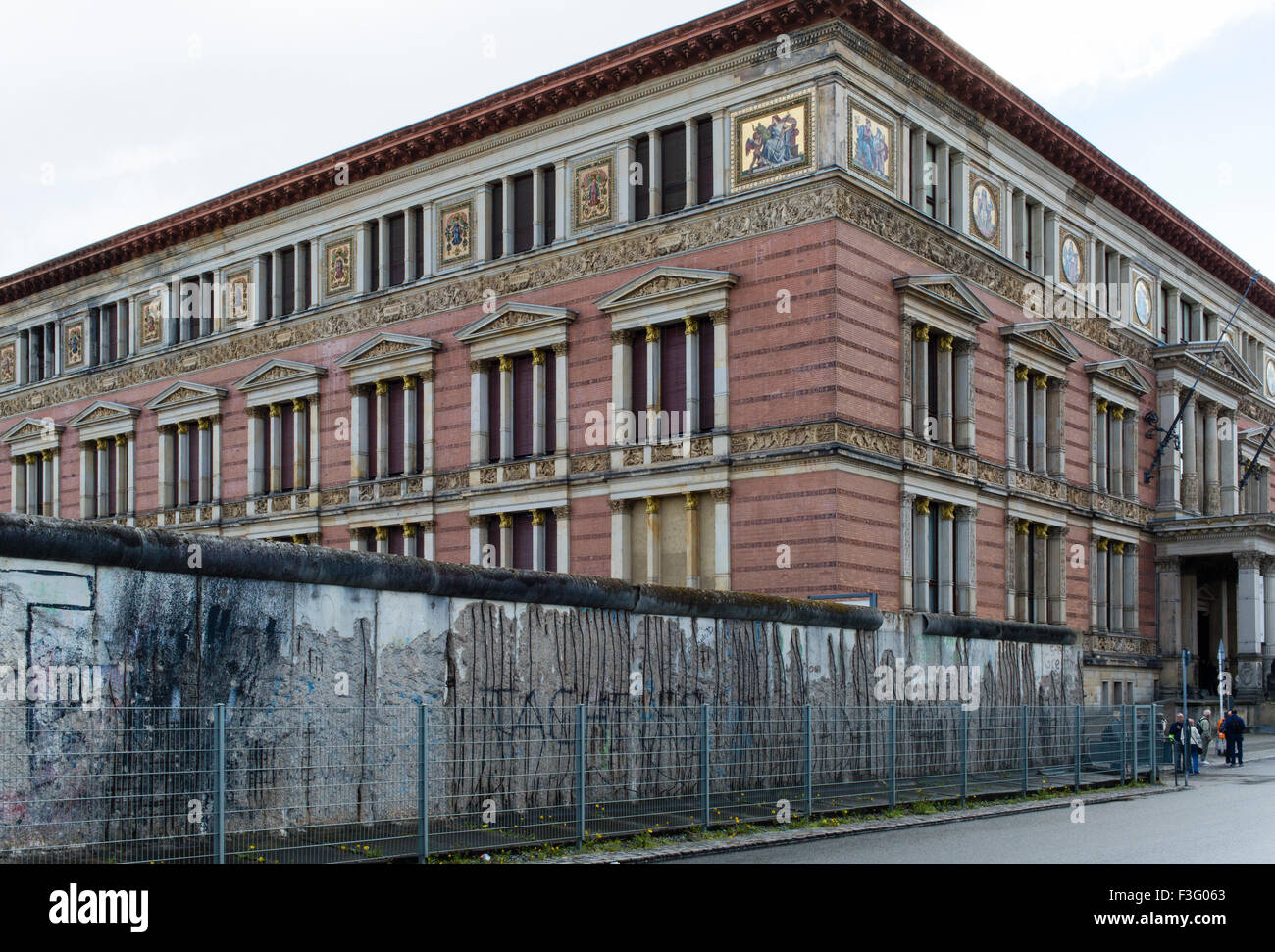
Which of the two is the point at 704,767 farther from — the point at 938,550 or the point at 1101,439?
the point at 1101,439

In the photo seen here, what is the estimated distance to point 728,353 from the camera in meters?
33.5

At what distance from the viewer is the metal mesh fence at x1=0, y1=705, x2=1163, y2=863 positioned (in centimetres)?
1106

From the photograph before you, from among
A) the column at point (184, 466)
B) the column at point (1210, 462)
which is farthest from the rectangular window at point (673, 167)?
the column at point (1210, 462)

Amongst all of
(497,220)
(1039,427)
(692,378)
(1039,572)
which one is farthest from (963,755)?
(497,220)

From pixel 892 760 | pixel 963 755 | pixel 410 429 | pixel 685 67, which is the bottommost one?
pixel 963 755

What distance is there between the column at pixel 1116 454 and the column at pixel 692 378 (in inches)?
663

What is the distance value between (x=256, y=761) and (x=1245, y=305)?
52.0m

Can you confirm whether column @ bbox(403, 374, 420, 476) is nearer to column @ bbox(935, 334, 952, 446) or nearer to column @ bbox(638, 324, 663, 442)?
column @ bbox(638, 324, 663, 442)

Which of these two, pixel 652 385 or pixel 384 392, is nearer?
pixel 652 385

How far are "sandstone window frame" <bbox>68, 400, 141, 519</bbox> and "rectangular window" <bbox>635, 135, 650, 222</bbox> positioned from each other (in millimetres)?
21925

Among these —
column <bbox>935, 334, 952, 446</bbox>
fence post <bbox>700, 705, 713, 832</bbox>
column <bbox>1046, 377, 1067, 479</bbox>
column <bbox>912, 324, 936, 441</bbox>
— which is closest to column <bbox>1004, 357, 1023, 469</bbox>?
column <bbox>1046, 377, 1067, 479</bbox>

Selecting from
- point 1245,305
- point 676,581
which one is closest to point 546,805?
point 676,581

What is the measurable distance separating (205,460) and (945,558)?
80.5 ft

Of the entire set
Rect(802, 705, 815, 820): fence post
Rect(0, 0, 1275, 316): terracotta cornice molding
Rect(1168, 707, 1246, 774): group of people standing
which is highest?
Rect(0, 0, 1275, 316): terracotta cornice molding
